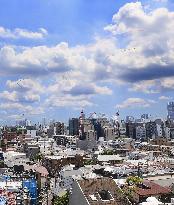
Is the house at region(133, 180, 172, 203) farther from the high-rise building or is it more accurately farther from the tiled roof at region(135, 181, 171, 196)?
the high-rise building

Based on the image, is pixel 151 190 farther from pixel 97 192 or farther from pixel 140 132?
pixel 140 132

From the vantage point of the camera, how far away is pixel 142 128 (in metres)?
164

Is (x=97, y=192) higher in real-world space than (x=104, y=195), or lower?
higher

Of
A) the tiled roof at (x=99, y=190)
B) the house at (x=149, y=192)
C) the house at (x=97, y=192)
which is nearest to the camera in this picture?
the tiled roof at (x=99, y=190)

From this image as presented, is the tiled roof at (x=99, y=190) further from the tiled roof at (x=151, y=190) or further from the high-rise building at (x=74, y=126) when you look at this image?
the high-rise building at (x=74, y=126)

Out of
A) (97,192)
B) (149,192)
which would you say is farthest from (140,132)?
(97,192)

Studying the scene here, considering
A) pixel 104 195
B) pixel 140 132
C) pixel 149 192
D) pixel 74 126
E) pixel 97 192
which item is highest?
pixel 74 126

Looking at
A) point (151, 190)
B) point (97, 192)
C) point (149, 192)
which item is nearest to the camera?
point (97, 192)

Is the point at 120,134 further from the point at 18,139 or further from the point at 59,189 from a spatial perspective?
the point at 59,189

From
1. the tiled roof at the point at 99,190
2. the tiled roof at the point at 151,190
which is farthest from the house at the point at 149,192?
the tiled roof at the point at 99,190

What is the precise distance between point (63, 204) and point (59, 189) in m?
12.0

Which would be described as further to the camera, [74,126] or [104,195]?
[74,126]

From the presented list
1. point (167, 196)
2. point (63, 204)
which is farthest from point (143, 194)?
point (63, 204)

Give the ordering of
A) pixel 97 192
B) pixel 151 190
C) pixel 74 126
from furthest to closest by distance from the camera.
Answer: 1. pixel 74 126
2. pixel 151 190
3. pixel 97 192
